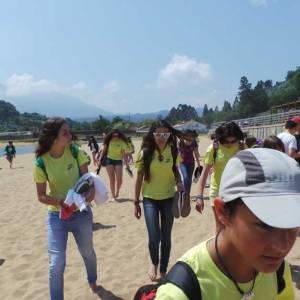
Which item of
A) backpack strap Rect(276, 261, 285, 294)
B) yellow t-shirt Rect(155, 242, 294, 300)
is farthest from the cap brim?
backpack strap Rect(276, 261, 285, 294)

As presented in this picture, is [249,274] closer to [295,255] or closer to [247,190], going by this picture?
[247,190]

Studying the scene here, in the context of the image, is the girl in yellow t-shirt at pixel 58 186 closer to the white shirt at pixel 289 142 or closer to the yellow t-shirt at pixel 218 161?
the yellow t-shirt at pixel 218 161

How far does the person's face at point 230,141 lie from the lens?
16.3ft

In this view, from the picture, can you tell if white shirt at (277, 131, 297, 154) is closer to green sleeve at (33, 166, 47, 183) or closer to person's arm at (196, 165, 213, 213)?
person's arm at (196, 165, 213, 213)

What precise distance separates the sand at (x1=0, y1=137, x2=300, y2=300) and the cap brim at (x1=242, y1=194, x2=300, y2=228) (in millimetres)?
3795

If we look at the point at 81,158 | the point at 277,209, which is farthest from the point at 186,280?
the point at 81,158

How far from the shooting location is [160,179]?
16.3 feet

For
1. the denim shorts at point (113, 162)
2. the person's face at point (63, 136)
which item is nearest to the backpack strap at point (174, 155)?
the person's face at point (63, 136)

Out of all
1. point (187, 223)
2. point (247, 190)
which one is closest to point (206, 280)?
point (247, 190)

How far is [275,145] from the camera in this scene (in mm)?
5188

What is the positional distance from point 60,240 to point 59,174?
62cm

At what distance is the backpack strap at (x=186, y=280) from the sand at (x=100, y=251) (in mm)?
3609

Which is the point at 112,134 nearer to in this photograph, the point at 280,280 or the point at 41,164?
the point at 41,164

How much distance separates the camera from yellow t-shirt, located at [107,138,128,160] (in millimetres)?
10539
